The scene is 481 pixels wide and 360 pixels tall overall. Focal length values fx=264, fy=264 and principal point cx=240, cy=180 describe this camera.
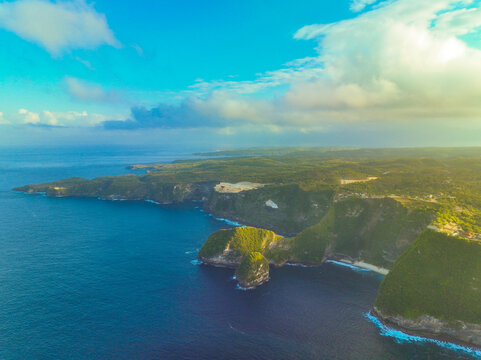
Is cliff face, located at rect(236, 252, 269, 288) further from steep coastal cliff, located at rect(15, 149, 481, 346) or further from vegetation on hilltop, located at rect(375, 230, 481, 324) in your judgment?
vegetation on hilltop, located at rect(375, 230, 481, 324)

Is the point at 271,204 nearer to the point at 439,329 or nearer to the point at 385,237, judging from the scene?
the point at 385,237

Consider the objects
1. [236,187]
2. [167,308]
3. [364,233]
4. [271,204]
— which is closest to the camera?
[167,308]

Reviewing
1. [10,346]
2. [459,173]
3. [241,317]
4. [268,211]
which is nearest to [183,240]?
[268,211]

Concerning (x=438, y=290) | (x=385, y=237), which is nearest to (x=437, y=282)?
(x=438, y=290)

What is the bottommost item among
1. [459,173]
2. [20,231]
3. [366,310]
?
[366,310]

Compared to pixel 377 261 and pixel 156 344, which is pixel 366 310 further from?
pixel 156 344
